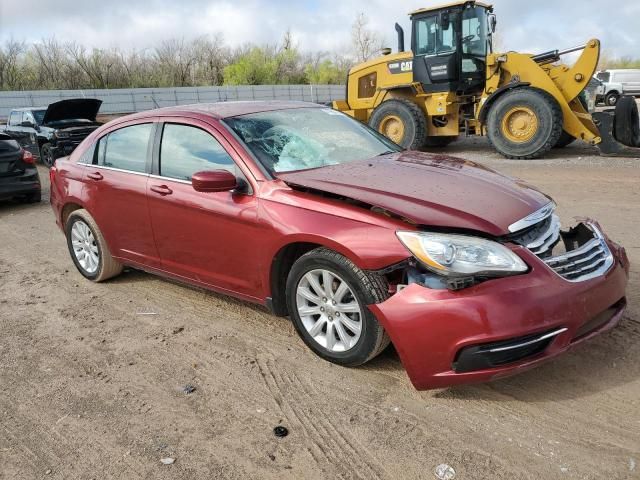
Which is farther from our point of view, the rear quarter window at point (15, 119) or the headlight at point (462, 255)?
Result: the rear quarter window at point (15, 119)

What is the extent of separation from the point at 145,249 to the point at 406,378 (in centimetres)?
243

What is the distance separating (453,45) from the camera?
1191 centimetres

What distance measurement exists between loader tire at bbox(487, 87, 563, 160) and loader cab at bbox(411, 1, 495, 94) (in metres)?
1.04

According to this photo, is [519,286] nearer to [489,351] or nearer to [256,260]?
[489,351]

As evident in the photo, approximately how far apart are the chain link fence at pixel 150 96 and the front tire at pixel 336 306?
24.0 meters

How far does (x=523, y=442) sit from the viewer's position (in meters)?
2.61

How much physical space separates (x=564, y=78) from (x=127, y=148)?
9568 mm

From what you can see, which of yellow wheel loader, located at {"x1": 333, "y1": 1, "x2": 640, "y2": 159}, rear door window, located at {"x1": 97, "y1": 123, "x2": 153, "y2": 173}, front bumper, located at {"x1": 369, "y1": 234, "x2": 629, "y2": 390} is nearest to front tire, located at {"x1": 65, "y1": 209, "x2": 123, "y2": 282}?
rear door window, located at {"x1": 97, "y1": 123, "x2": 153, "y2": 173}

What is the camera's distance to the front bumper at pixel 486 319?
269 cm

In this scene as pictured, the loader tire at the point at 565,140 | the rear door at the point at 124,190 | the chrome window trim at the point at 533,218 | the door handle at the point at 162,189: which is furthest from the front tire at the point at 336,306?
the loader tire at the point at 565,140

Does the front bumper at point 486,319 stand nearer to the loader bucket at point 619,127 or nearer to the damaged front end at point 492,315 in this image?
the damaged front end at point 492,315

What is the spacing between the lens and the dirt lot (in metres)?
2.56

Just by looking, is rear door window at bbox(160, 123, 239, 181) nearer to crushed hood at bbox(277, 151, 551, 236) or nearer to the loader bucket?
crushed hood at bbox(277, 151, 551, 236)

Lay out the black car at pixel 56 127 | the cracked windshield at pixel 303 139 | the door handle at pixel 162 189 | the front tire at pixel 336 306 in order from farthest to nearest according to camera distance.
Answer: the black car at pixel 56 127, the door handle at pixel 162 189, the cracked windshield at pixel 303 139, the front tire at pixel 336 306
